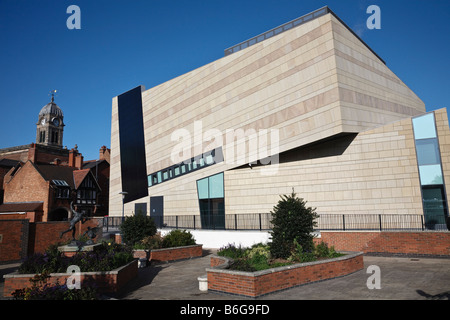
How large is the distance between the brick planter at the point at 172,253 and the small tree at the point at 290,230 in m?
7.40

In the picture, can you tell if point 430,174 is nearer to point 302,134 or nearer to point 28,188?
point 302,134

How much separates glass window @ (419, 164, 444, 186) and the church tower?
10495 centimetres

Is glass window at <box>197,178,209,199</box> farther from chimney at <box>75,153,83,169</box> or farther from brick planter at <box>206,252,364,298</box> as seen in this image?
chimney at <box>75,153,83,169</box>

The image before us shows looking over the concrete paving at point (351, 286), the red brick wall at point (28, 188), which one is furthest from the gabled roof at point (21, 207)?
the concrete paving at point (351, 286)

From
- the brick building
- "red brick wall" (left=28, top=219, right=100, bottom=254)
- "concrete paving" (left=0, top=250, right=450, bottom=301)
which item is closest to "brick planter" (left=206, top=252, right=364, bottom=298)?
"concrete paving" (left=0, top=250, right=450, bottom=301)

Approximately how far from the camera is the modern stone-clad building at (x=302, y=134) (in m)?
20.8

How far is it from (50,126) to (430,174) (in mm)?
107882

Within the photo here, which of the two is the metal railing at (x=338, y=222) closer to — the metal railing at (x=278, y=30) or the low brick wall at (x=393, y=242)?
the low brick wall at (x=393, y=242)

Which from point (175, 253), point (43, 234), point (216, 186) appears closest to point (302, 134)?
point (216, 186)

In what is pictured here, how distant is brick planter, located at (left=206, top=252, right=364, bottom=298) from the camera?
968 cm

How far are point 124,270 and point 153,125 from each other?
2522cm

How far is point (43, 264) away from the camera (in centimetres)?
1107
